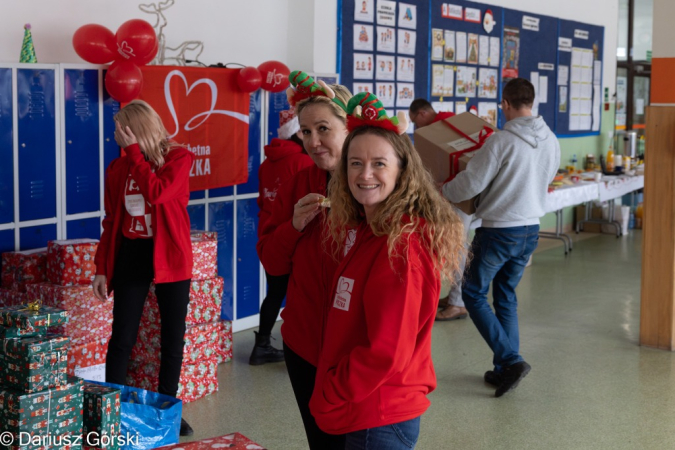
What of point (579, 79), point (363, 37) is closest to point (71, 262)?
point (363, 37)

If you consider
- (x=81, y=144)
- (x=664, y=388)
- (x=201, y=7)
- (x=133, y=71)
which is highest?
(x=201, y=7)

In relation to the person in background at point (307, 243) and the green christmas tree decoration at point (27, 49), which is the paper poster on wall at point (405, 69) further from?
the person in background at point (307, 243)

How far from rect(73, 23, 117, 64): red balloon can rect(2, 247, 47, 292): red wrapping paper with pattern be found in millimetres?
1086

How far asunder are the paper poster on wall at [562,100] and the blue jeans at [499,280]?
19.1 ft

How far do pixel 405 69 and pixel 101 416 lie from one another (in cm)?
531

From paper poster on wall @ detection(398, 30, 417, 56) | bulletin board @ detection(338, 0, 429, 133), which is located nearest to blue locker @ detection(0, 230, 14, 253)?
bulletin board @ detection(338, 0, 429, 133)

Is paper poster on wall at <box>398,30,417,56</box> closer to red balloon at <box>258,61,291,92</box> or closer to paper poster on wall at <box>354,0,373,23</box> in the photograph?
paper poster on wall at <box>354,0,373,23</box>

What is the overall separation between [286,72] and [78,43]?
1516 mm

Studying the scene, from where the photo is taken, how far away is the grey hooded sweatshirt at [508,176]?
14.2ft

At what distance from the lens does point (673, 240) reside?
5160 millimetres

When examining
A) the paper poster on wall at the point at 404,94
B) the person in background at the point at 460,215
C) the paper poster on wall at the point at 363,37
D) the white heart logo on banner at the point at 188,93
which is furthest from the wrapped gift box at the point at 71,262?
the paper poster on wall at the point at 404,94

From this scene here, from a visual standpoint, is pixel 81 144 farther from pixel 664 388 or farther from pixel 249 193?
pixel 664 388

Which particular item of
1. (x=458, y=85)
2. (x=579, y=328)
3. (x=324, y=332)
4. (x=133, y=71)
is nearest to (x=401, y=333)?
(x=324, y=332)

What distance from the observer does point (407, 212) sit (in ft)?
6.71
